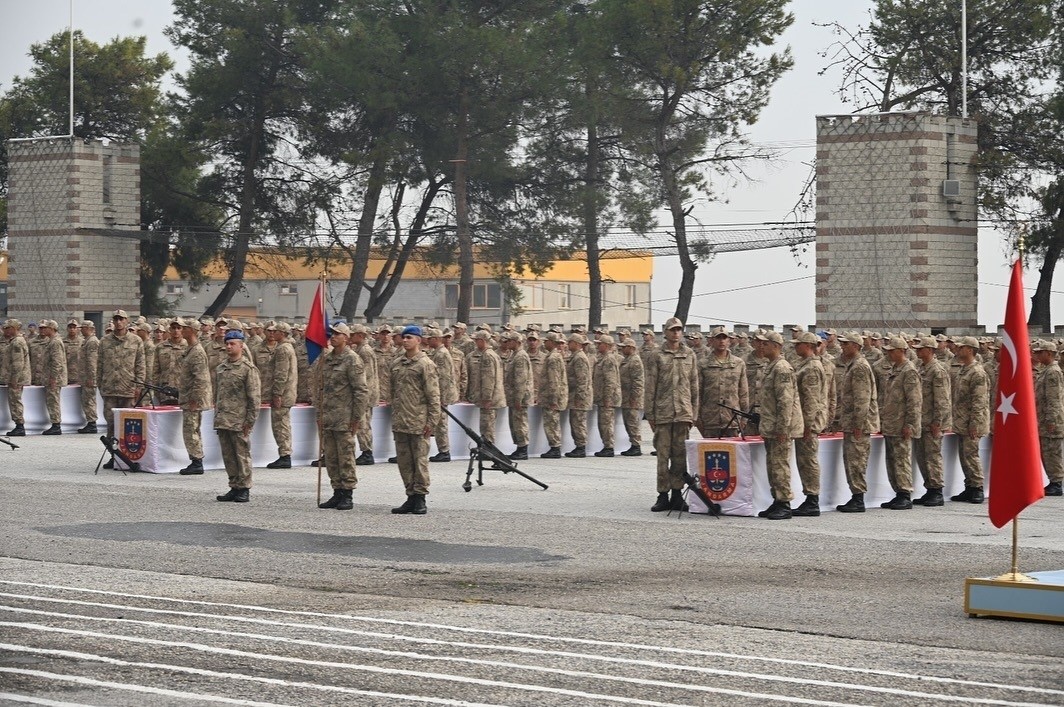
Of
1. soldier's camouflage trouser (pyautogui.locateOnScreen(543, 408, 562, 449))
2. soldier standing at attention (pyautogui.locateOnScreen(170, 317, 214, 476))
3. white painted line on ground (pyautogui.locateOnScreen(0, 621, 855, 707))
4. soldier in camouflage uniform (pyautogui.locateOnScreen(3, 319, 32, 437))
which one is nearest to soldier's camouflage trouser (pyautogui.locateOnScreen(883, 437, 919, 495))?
soldier's camouflage trouser (pyautogui.locateOnScreen(543, 408, 562, 449))

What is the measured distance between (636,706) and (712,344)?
12.3m

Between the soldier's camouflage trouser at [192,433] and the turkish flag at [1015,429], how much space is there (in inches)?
492

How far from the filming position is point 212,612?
1106 cm

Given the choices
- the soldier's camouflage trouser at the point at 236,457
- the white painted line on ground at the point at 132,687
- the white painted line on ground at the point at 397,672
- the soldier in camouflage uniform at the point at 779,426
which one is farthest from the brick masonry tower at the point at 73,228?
the white painted line on ground at the point at 132,687

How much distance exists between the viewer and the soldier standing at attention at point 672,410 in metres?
17.7

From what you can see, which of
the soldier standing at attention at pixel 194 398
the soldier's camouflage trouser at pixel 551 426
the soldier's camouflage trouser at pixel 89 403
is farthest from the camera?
the soldier's camouflage trouser at pixel 89 403

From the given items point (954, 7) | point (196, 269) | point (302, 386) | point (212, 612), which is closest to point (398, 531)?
point (212, 612)

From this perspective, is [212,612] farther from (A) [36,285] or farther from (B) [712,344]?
(A) [36,285]

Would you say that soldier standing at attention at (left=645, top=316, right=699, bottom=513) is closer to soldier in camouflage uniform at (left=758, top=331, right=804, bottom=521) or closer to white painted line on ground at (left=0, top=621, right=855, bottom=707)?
soldier in camouflage uniform at (left=758, top=331, right=804, bottom=521)

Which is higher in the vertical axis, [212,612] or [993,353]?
[993,353]

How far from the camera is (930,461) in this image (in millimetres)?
18984

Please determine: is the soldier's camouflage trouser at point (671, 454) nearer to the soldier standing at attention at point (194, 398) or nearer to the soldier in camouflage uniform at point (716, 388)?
the soldier in camouflage uniform at point (716, 388)

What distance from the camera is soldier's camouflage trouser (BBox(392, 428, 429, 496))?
1722 cm

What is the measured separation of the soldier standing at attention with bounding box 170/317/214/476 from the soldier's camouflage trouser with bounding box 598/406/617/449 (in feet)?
22.4
